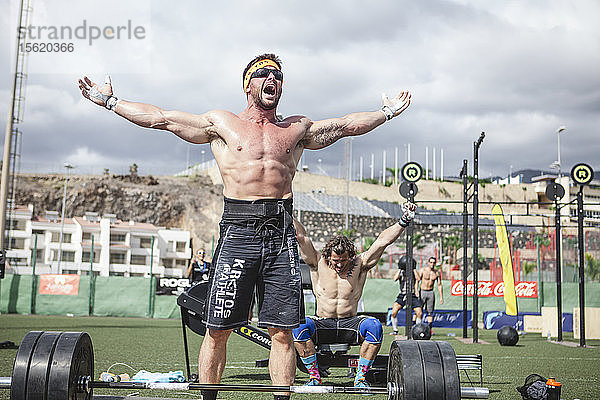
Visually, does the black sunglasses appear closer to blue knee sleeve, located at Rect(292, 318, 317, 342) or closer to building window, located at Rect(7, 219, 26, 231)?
blue knee sleeve, located at Rect(292, 318, 317, 342)

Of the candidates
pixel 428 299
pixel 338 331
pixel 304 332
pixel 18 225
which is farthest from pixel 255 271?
pixel 18 225

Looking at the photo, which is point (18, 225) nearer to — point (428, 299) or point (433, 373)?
point (428, 299)

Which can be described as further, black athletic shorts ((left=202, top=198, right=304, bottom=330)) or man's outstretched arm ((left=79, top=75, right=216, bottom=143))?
man's outstretched arm ((left=79, top=75, right=216, bottom=143))

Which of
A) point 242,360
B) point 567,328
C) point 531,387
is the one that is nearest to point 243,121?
point 531,387

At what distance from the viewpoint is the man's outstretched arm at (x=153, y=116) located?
12.2 feet

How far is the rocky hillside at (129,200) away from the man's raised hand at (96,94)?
53355 millimetres

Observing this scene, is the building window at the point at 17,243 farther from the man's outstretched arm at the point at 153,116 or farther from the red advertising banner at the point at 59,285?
the man's outstretched arm at the point at 153,116

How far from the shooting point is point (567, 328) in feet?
54.8

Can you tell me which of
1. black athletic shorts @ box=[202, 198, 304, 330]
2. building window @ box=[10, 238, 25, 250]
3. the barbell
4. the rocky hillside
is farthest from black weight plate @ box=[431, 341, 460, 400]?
the rocky hillside

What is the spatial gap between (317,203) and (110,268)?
22.1 metres

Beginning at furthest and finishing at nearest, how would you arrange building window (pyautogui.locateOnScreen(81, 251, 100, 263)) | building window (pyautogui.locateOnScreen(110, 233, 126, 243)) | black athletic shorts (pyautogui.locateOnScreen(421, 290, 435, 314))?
building window (pyautogui.locateOnScreen(110, 233, 126, 243))
building window (pyautogui.locateOnScreen(81, 251, 100, 263))
black athletic shorts (pyautogui.locateOnScreen(421, 290, 435, 314))

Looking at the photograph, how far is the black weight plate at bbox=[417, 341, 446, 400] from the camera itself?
128 inches

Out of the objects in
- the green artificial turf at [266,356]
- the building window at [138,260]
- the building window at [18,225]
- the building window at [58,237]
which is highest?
the building window at [18,225]

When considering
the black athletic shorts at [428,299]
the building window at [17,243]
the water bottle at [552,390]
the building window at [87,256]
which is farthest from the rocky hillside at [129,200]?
the water bottle at [552,390]
